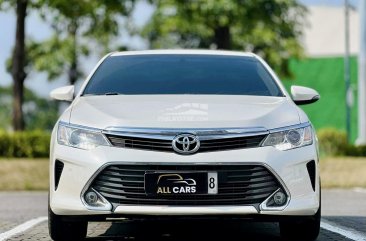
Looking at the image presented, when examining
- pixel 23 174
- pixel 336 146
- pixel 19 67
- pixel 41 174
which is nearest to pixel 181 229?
pixel 23 174

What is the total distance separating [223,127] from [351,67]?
121ft

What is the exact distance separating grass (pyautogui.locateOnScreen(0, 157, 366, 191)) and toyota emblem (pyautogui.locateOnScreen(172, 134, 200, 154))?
35.7 ft

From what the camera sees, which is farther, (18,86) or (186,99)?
(18,86)

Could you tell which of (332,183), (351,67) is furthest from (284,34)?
(332,183)

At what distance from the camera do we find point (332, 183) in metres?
18.2

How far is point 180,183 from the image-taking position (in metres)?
6.32

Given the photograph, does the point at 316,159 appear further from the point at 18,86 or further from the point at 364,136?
the point at 364,136

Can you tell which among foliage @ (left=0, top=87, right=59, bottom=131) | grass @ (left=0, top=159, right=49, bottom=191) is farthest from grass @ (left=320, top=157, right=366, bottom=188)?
foliage @ (left=0, top=87, right=59, bottom=131)

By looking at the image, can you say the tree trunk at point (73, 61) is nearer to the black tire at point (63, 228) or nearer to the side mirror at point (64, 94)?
the side mirror at point (64, 94)

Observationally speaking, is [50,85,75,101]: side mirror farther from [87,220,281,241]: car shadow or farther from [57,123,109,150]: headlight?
[87,220,281,241]: car shadow

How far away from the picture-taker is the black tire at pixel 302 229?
274 inches

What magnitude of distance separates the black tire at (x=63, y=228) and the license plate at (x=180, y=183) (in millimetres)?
845

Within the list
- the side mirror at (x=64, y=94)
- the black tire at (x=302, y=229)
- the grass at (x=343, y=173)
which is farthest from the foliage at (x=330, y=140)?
the black tire at (x=302, y=229)

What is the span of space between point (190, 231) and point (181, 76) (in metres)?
1.40
